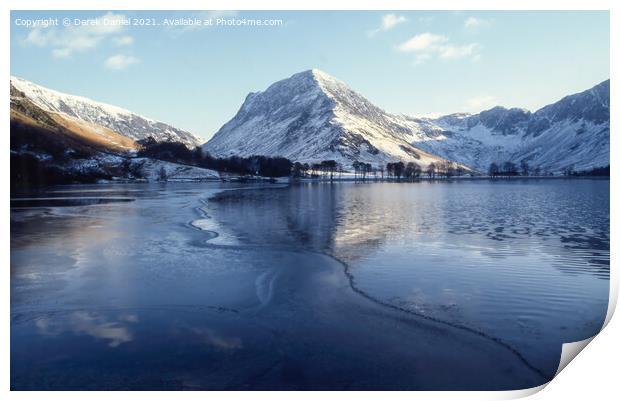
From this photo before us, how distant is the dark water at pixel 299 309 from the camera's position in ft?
33.7

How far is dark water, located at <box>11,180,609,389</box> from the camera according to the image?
10.3 m

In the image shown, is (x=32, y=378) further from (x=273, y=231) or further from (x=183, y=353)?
(x=273, y=231)

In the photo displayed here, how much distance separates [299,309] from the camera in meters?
14.0

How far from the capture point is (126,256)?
2142 centimetres

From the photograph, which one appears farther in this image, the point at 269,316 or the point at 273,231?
the point at 273,231

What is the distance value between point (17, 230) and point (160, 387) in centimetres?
2392

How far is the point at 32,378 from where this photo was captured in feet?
33.3
